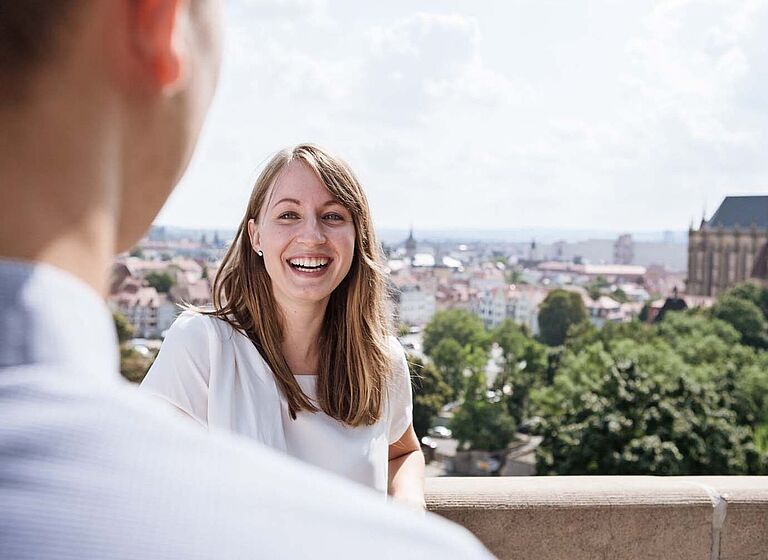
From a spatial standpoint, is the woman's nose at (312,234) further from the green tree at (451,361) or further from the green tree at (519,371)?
the green tree at (451,361)

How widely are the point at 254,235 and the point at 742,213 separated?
53882mm

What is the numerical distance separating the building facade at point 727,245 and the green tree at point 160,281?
2810 cm

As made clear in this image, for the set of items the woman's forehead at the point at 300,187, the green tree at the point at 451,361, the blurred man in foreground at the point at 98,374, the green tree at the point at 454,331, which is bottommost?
the green tree at the point at 451,361

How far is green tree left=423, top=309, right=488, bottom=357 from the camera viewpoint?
36.9m

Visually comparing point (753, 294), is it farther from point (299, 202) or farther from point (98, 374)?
point (98, 374)

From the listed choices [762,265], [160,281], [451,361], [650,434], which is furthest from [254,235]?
[762,265]

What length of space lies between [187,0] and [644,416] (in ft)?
57.8

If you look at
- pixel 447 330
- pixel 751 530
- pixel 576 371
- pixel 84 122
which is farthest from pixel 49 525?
pixel 447 330

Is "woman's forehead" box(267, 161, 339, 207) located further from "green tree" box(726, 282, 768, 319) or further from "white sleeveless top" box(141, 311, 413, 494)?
"green tree" box(726, 282, 768, 319)

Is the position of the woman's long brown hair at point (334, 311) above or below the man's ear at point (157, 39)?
below

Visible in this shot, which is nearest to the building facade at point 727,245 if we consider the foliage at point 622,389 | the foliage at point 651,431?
the foliage at point 622,389

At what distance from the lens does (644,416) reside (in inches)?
674

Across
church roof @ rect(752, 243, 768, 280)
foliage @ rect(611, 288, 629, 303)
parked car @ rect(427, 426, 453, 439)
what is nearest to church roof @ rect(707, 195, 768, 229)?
church roof @ rect(752, 243, 768, 280)

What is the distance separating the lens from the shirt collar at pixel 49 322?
0.27 m
